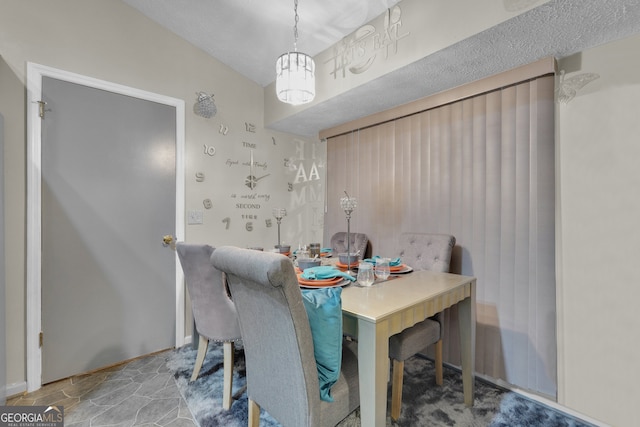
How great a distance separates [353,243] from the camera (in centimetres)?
280

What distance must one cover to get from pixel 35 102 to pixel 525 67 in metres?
3.16

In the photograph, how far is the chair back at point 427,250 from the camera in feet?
6.53

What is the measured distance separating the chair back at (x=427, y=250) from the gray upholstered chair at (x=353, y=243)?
0.48 m

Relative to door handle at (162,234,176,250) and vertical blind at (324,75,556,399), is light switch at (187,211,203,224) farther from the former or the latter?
vertical blind at (324,75,556,399)

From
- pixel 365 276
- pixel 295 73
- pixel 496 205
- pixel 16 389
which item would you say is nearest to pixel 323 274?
pixel 365 276

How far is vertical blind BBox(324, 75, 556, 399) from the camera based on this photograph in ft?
5.71

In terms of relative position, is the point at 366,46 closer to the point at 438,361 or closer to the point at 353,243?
the point at 353,243

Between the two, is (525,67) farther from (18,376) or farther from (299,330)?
(18,376)

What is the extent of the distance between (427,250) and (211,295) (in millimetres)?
1504

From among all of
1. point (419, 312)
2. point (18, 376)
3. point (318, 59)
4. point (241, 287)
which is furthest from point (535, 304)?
point (18, 376)

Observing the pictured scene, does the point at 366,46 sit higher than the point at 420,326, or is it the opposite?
the point at 366,46

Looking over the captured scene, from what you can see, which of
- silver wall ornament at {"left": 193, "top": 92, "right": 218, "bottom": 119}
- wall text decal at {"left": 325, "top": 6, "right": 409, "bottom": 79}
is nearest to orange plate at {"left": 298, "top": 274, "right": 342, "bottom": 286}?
wall text decal at {"left": 325, "top": 6, "right": 409, "bottom": 79}

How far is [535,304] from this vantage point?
177 cm

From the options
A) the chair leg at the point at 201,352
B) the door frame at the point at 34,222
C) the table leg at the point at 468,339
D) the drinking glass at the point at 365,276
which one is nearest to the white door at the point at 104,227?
the door frame at the point at 34,222
